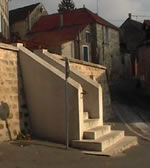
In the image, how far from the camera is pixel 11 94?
13.3 metres

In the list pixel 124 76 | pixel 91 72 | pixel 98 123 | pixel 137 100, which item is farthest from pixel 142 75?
pixel 98 123

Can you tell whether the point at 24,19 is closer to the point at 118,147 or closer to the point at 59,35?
the point at 59,35

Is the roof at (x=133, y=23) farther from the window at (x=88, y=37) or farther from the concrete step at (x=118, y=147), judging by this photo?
the concrete step at (x=118, y=147)

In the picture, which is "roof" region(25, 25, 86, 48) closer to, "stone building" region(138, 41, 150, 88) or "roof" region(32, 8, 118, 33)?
"roof" region(32, 8, 118, 33)

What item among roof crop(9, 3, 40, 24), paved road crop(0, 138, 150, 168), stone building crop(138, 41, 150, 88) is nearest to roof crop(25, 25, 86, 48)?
roof crop(9, 3, 40, 24)

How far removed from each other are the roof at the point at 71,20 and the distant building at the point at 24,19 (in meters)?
0.97

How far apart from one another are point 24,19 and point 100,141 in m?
45.9

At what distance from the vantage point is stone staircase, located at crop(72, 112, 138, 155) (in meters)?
12.0

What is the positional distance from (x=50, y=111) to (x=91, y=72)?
9204 millimetres

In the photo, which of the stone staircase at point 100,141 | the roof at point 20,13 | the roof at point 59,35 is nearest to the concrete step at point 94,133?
the stone staircase at point 100,141

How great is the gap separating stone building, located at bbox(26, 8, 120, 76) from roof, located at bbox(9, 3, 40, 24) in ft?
6.70

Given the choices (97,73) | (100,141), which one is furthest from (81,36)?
(100,141)

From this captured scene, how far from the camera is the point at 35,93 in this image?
44.6 ft

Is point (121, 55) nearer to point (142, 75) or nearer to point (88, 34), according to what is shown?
point (88, 34)
